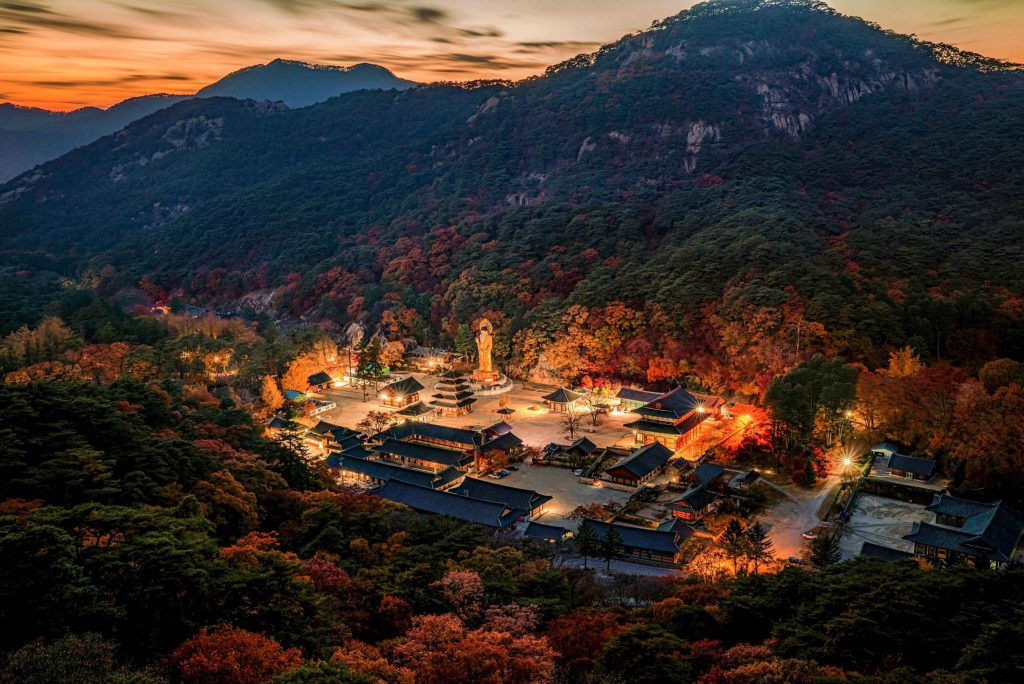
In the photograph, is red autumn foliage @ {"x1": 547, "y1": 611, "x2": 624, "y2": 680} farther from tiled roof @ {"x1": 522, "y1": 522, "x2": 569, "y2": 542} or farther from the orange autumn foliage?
tiled roof @ {"x1": 522, "y1": 522, "x2": 569, "y2": 542}

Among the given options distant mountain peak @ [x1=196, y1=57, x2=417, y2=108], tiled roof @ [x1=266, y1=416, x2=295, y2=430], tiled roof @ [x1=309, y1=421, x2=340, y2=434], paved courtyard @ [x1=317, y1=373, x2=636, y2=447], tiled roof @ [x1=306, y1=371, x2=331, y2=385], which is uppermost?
distant mountain peak @ [x1=196, y1=57, x2=417, y2=108]

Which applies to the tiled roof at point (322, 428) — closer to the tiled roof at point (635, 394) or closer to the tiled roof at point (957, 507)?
the tiled roof at point (635, 394)

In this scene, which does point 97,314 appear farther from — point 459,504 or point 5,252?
point 5,252

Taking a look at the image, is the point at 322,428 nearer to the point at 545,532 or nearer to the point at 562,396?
the point at 562,396

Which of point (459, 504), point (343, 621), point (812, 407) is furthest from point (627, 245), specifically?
point (343, 621)

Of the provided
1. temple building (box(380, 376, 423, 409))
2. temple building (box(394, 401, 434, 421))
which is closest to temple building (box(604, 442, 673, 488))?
temple building (box(394, 401, 434, 421))

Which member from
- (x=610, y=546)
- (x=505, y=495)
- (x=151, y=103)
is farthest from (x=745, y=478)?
(x=151, y=103)
